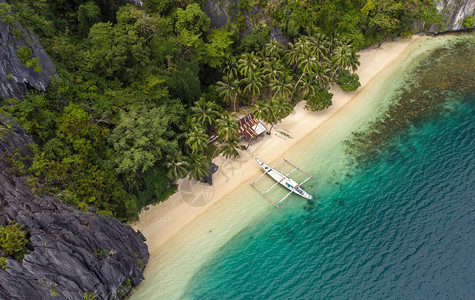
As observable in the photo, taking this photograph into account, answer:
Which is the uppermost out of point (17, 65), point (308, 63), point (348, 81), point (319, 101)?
point (17, 65)

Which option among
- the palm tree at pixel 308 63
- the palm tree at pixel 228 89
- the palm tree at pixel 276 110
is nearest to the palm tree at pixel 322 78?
the palm tree at pixel 308 63

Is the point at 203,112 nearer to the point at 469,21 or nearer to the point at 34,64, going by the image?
the point at 34,64

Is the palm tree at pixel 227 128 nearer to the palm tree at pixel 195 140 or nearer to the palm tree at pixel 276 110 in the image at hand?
the palm tree at pixel 195 140

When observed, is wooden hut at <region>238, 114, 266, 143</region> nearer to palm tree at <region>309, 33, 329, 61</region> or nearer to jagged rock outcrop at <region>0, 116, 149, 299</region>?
palm tree at <region>309, 33, 329, 61</region>

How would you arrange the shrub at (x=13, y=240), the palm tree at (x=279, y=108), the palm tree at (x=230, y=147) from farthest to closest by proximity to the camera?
1. the palm tree at (x=279, y=108)
2. the palm tree at (x=230, y=147)
3. the shrub at (x=13, y=240)

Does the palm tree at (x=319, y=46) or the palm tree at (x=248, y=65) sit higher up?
the palm tree at (x=248, y=65)

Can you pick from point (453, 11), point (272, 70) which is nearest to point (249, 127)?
point (272, 70)

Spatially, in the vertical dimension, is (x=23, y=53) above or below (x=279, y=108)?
above
